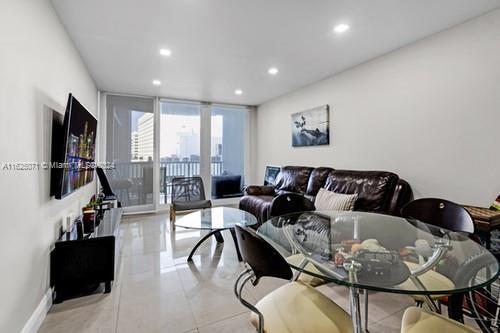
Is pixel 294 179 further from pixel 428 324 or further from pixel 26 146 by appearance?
pixel 26 146

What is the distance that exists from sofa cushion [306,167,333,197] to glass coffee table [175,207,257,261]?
44.3 inches

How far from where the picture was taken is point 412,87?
2672 mm

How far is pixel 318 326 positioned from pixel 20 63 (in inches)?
91.1

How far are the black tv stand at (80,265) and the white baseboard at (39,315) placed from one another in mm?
102

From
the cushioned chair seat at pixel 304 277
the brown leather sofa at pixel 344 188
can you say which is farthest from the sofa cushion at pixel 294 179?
the cushioned chair seat at pixel 304 277

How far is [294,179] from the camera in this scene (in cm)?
409

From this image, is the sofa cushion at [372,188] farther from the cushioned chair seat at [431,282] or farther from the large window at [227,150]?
the large window at [227,150]

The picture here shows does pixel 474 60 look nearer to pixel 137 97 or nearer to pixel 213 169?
pixel 213 169

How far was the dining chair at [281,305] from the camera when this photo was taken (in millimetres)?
1017

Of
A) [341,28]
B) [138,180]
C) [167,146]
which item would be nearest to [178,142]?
[167,146]

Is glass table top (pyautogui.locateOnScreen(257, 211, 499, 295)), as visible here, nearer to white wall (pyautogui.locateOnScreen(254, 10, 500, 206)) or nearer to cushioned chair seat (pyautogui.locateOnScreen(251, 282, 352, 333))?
cushioned chair seat (pyautogui.locateOnScreen(251, 282, 352, 333))

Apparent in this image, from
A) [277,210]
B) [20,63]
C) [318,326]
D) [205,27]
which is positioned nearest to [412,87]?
[277,210]

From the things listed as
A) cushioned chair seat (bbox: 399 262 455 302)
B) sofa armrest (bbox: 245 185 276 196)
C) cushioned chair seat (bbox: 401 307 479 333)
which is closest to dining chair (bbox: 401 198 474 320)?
cushioned chair seat (bbox: 399 262 455 302)

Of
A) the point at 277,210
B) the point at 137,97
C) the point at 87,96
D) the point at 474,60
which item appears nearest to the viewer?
the point at 474,60
